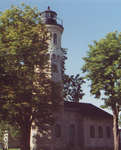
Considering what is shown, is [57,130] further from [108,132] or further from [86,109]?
[108,132]

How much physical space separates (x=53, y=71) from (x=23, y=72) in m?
6.03

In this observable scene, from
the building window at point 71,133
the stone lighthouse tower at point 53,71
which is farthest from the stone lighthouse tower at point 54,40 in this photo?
the building window at point 71,133

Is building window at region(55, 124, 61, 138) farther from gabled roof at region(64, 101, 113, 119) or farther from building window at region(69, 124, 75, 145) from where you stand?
building window at region(69, 124, 75, 145)

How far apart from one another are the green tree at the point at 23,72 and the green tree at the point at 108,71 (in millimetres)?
6679

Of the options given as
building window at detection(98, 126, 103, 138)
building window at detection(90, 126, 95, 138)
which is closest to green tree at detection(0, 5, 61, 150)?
building window at detection(90, 126, 95, 138)

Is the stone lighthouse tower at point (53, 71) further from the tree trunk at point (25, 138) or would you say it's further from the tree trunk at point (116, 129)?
the tree trunk at point (116, 129)

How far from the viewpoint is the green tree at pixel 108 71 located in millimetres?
30109

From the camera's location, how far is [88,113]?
38.4m

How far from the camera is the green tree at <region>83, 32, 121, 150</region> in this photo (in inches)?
1185

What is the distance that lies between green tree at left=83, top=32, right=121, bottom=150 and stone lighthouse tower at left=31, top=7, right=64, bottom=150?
4646mm

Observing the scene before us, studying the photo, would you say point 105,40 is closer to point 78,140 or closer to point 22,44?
point 22,44

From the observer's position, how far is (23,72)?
2414 cm

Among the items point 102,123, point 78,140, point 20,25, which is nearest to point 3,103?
point 20,25

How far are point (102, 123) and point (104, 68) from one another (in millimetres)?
13710
